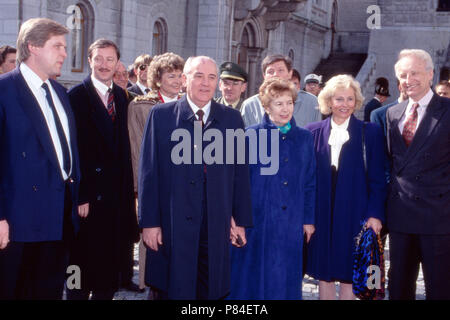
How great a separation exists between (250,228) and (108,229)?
117 cm

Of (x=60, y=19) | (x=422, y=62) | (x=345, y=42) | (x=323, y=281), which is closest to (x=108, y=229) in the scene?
(x=323, y=281)

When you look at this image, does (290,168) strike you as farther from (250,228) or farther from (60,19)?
(60,19)

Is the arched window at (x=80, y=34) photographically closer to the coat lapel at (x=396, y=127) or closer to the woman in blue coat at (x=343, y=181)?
the woman in blue coat at (x=343, y=181)

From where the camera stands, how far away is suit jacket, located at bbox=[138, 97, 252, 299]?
3688 millimetres

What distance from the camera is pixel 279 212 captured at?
13.6 ft

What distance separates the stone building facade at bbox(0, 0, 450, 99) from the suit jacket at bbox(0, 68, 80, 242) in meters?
7.15

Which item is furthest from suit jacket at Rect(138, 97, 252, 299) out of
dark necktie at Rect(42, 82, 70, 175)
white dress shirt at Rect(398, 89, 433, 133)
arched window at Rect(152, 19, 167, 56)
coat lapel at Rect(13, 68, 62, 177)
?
arched window at Rect(152, 19, 167, 56)

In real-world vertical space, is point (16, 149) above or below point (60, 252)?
above

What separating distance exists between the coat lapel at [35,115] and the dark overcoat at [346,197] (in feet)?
7.17

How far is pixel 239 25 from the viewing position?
1698 cm

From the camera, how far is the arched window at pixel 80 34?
11656mm

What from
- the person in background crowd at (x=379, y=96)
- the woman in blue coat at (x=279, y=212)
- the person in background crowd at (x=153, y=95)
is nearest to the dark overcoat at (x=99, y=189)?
the person in background crowd at (x=153, y=95)

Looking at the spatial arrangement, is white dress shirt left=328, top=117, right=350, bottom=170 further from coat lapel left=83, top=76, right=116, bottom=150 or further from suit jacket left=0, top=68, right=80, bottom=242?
suit jacket left=0, top=68, right=80, bottom=242

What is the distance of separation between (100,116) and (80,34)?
325 inches
